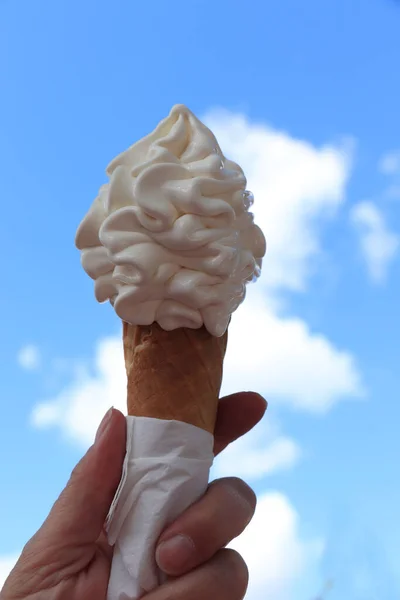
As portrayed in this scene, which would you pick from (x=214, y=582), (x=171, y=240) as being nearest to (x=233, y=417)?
(x=214, y=582)

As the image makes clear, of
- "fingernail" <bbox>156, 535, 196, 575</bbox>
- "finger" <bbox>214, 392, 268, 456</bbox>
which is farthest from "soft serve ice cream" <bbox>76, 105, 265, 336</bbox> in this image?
"fingernail" <bbox>156, 535, 196, 575</bbox>

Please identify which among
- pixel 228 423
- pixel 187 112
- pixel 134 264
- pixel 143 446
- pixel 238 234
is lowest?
pixel 143 446

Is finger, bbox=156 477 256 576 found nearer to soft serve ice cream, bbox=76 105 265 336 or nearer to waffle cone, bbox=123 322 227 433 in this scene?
waffle cone, bbox=123 322 227 433

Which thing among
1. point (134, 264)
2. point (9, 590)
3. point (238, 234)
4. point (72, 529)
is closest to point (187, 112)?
point (238, 234)

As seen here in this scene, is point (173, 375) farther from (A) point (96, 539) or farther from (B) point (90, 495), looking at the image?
(A) point (96, 539)

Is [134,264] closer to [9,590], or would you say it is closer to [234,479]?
[234,479]

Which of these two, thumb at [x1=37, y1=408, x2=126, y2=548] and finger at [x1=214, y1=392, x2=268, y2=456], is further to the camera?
finger at [x1=214, y1=392, x2=268, y2=456]

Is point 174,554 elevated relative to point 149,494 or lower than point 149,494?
lower
